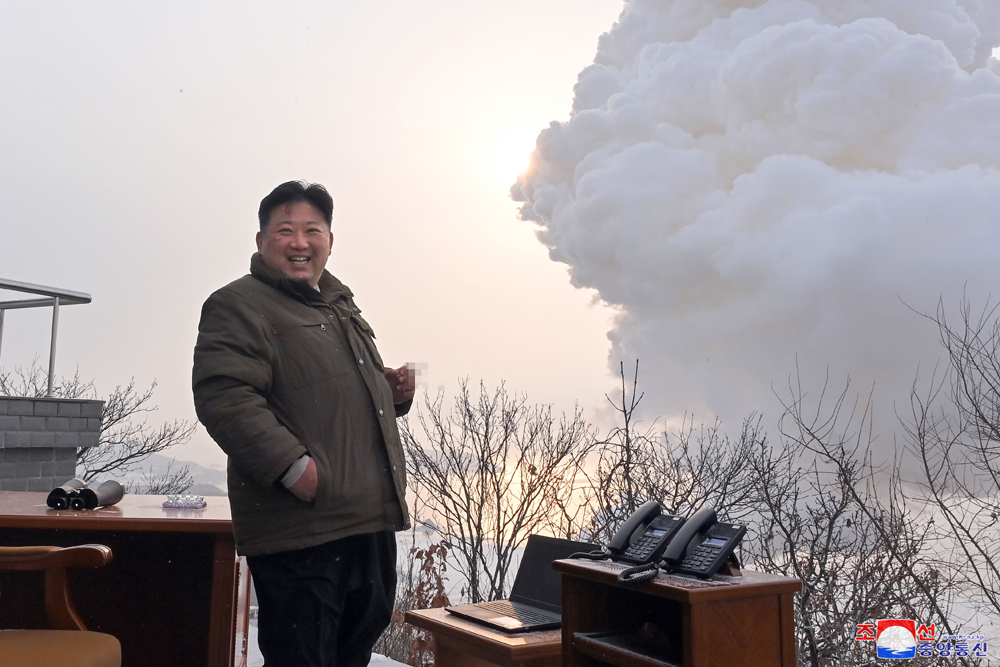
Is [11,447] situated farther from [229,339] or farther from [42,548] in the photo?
[229,339]

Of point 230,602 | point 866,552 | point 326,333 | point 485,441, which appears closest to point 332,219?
point 326,333

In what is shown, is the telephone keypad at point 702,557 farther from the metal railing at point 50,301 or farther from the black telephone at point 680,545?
the metal railing at point 50,301

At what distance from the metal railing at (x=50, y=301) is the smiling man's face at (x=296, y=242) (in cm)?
313

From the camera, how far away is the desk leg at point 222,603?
79.4 inches

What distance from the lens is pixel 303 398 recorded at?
1659mm

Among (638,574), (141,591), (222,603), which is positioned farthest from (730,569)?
(141,591)

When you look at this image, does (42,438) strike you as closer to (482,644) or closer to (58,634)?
(58,634)

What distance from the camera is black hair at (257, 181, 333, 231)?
6.07ft

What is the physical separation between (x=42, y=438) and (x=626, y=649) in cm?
378

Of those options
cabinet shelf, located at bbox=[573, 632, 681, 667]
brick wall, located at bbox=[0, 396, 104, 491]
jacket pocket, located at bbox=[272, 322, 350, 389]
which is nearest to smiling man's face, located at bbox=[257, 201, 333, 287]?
A: jacket pocket, located at bbox=[272, 322, 350, 389]

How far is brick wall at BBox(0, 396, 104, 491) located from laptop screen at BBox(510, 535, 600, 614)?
3.05 m

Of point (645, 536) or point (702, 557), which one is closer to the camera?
point (702, 557)

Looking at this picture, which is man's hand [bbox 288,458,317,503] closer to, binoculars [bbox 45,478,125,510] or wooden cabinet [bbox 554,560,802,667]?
wooden cabinet [bbox 554,560,802,667]

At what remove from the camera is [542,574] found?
8.00 feet
